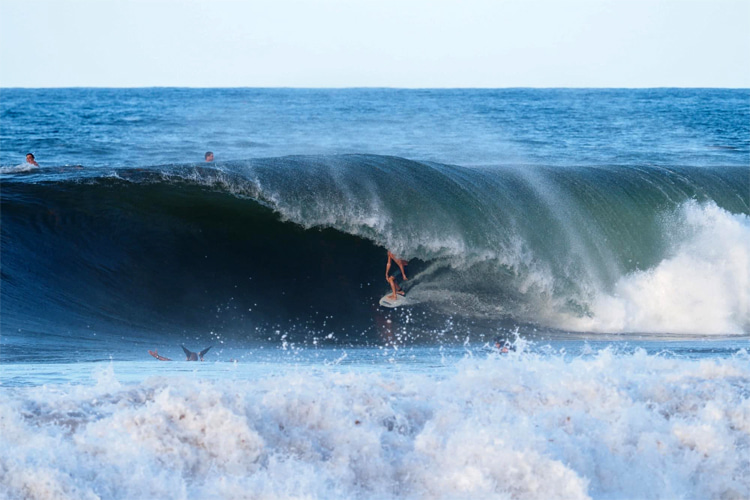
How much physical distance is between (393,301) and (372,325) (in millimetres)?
671

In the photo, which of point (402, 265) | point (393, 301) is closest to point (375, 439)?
point (393, 301)

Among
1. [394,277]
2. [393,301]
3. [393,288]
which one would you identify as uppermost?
[394,277]

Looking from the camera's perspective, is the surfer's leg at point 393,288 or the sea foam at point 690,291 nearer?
the sea foam at point 690,291

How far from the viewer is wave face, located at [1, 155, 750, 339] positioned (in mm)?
9430

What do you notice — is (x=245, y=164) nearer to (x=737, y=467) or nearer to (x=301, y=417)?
(x=301, y=417)

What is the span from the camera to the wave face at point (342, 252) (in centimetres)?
943

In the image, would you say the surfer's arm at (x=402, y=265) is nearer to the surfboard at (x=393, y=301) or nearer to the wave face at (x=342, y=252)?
the wave face at (x=342, y=252)

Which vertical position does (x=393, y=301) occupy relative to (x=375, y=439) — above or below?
below

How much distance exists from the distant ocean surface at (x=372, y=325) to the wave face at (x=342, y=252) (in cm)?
4

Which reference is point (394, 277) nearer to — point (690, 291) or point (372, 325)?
point (372, 325)

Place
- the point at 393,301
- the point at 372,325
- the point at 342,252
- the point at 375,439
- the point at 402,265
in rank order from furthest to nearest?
the point at 342,252, the point at 402,265, the point at 393,301, the point at 372,325, the point at 375,439

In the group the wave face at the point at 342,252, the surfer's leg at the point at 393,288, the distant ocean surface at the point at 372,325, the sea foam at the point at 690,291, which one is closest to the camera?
the distant ocean surface at the point at 372,325

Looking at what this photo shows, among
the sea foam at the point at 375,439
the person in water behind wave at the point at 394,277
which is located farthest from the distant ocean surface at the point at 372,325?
the person in water behind wave at the point at 394,277

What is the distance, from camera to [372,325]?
9.33 metres
